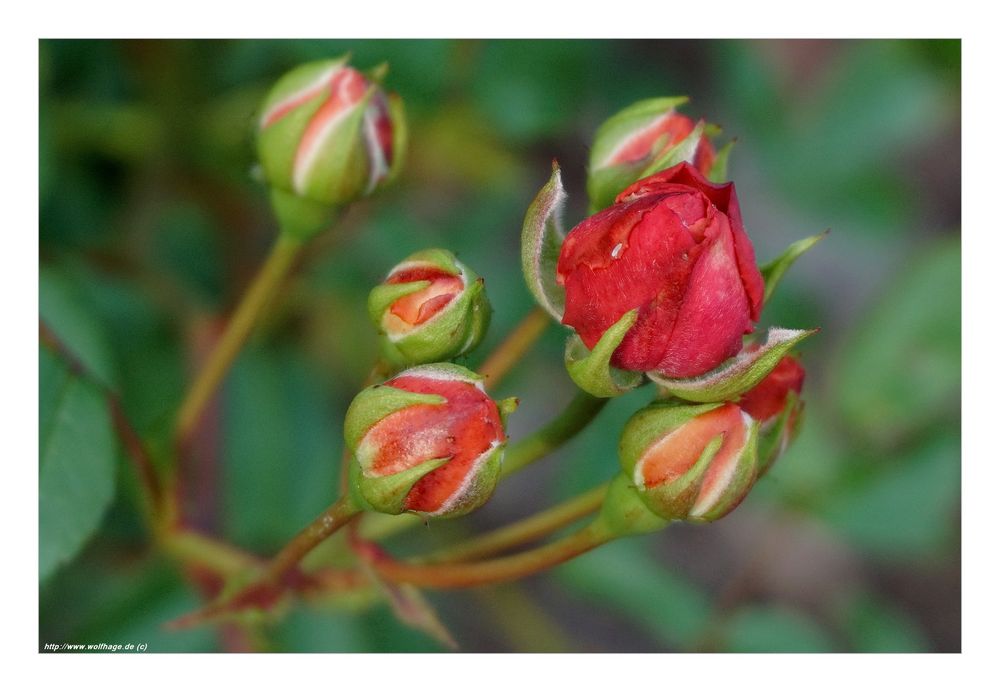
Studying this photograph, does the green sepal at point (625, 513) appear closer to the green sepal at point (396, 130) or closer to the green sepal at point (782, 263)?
the green sepal at point (782, 263)

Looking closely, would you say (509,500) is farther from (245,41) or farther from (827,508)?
(245,41)

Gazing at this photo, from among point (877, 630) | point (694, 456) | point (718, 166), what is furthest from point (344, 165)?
point (877, 630)

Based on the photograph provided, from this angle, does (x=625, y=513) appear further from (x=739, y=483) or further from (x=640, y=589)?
(x=640, y=589)

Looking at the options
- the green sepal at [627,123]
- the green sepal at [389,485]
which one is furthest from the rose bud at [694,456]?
the green sepal at [627,123]

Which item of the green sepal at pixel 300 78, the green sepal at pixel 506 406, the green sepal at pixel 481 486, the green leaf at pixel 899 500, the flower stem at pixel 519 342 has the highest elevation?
the green sepal at pixel 300 78
